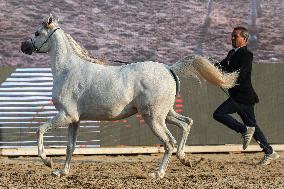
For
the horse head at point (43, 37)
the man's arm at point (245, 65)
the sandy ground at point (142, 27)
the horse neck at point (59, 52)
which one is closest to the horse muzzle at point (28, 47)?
the horse head at point (43, 37)

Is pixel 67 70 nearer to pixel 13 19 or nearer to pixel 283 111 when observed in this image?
pixel 283 111

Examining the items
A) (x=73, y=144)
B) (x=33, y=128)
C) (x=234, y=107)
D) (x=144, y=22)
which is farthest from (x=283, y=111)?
(x=144, y=22)

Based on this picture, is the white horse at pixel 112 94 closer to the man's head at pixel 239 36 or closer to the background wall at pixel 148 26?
the man's head at pixel 239 36

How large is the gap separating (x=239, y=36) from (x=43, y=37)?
9.13 ft

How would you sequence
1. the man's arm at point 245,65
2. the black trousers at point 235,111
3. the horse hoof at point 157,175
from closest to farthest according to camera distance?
the horse hoof at point 157,175, the man's arm at point 245,65, the black trousers at point 235,111

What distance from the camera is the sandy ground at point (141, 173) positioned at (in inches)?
316

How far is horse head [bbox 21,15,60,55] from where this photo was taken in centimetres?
940

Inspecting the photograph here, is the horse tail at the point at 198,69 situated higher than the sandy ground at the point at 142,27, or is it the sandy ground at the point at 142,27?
the horse tail at the point at 198,69

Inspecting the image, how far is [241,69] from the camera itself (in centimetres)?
1012

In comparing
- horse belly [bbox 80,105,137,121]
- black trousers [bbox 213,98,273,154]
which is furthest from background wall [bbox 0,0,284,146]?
horse belly [bbox 80,105,137,121]

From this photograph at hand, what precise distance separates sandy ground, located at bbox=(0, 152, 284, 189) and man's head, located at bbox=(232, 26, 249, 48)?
1.79m

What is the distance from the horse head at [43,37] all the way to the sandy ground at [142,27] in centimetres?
976

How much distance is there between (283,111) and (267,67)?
0.90 meters

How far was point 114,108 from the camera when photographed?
351 inches
